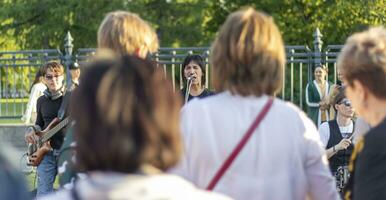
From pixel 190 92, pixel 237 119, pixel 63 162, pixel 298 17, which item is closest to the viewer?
pixel 237 119

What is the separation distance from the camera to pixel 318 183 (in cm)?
342

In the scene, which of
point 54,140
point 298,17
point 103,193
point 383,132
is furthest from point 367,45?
point 298,17

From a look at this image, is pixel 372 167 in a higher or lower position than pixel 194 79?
higher

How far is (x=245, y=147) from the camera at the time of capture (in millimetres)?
3203

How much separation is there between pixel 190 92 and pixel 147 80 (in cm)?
578

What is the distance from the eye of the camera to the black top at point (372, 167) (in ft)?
10.9

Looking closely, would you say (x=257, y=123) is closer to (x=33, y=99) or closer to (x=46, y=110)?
(x=46, y=110)

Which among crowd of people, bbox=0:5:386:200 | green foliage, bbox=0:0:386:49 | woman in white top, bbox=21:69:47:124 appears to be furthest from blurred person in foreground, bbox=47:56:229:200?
green foliage, bbox=0:0:386:49

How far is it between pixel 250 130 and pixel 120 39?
73 cm

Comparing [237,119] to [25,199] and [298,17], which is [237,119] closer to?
[25,199]

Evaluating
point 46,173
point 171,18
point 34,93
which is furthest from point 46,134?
point 171,18

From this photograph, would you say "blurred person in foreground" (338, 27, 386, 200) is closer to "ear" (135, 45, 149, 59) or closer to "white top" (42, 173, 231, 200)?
"ear" (135, 45, 149, 59)

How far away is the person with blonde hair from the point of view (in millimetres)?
3209

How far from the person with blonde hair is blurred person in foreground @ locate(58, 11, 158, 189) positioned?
367 millimetres
